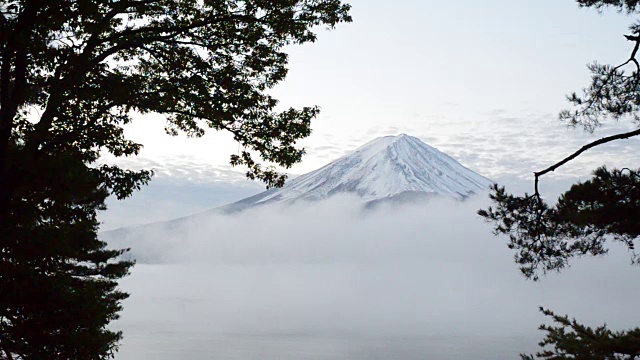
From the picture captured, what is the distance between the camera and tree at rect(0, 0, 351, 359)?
8273 mm

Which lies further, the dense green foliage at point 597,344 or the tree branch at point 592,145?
the dense green foliage at point 597,344

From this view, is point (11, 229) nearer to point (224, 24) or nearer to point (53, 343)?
point (53, 343)

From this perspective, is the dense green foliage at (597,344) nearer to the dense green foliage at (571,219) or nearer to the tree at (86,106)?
the dense green foliage at (571,219)

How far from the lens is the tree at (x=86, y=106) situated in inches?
326

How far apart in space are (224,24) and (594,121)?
18.5ft

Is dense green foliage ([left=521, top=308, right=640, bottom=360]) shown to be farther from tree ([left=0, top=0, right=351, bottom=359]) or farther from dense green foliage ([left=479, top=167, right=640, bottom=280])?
tree ([left=0, top=0, right=351, bottom=359])

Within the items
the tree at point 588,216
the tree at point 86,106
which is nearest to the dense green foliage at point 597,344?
the tree at point 588,216

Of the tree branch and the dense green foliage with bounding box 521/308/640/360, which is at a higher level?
the tree branch

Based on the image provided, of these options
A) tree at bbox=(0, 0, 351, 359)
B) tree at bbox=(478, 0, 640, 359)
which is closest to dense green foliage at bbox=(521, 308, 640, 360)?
tree at bbox=(478, 0, 640, 359)

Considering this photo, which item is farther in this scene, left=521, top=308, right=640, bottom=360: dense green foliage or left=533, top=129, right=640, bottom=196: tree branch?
left=521, top=308, right=640, bottom=360: dense green foliage

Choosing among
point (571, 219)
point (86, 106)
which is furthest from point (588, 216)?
point (86, 106)

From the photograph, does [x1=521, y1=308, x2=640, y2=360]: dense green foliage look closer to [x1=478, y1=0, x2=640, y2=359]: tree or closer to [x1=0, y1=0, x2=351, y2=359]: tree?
[x1=478, y1=0, x2=640, y2=359]: tree

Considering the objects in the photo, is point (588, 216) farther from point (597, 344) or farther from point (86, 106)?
point (86, 106)

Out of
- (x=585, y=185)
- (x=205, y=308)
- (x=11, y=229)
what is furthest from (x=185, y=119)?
Result: (x=205, y=308)
